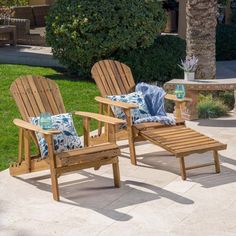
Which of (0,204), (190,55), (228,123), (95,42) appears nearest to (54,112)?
(0,204)

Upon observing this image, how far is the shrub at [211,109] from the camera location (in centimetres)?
984

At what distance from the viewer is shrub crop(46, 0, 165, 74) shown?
12.1 m

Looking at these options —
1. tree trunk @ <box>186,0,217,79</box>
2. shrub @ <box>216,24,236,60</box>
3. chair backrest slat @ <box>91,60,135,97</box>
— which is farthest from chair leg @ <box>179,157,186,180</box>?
shrub @ <box>216,24,236,60</box>

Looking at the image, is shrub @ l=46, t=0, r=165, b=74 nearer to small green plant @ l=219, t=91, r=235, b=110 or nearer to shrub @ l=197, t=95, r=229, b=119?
small green plant @ l=219, t=91, r=235, b=110

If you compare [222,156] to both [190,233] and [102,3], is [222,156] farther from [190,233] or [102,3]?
[102,3]

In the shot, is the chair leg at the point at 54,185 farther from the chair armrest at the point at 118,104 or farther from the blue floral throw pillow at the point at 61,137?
the chair armrest at the point at 118,104

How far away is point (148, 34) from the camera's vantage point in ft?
40.9

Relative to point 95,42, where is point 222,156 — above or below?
below

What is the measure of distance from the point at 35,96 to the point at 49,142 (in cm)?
108

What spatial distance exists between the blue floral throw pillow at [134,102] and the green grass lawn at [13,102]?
0.96m

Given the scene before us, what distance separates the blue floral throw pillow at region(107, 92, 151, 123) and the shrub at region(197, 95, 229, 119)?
6.85 ft

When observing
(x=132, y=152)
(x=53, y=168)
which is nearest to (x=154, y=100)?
(x=132, y=152)

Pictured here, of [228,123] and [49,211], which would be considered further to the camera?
[228,123]

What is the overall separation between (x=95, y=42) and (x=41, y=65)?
2.64 metres
